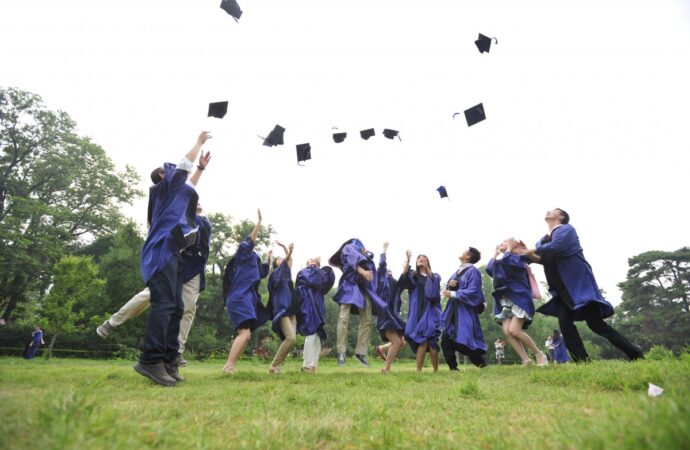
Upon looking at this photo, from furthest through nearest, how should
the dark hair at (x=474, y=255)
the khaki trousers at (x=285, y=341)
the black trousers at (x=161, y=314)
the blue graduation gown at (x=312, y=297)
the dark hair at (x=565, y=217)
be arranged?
the dark hair at (x=474, y=255) → the blue graduation gown at (x=312, y=297) → the khaki trousers at (x=285, y=341) → the dark hair at (x=565, y=217) → the black trousers at (x=161, y=314)

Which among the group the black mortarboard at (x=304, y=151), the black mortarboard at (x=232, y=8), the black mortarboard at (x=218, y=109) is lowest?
the black mortarboard at (x=304, y=151)

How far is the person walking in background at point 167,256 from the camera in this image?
3693 mm

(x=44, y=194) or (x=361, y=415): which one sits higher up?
(x=44, y=194)

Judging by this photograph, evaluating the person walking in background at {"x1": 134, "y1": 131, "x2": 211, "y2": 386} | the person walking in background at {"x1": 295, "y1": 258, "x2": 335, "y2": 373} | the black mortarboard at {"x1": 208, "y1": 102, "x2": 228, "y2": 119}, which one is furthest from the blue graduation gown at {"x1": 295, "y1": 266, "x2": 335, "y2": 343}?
the black mortarboard at {"x1": 208, "y1": 102, "x2": 228, "y2": 119}

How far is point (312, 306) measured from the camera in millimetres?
7070

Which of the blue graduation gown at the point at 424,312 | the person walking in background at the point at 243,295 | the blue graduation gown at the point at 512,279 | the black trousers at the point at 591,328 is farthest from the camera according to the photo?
the blue graduation gown at the point at 424,312

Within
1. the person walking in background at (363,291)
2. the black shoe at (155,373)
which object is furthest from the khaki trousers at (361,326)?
the black shoe at (155,373)

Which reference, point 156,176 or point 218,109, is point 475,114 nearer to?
point 218,109

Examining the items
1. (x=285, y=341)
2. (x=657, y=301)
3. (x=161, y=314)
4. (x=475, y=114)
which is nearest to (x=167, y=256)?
(x=161, y=314)

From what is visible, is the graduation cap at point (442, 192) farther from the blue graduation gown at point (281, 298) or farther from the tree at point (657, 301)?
the tree at point (657, 301)

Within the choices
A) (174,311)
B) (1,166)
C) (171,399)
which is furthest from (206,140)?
(1,166)

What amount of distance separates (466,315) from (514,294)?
2.93 ft

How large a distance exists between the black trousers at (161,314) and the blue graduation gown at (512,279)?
5.22 m

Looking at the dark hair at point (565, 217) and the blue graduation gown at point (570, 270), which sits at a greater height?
the dark hair at point (565, 217)
